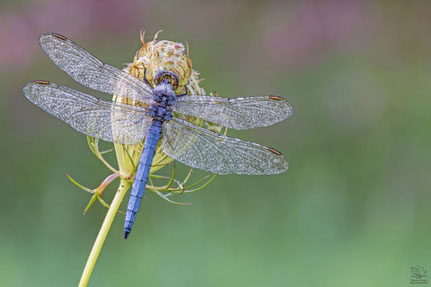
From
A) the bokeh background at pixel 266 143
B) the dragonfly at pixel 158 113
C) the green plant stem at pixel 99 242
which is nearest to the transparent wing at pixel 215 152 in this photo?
the dragonfly at pixel 158 113

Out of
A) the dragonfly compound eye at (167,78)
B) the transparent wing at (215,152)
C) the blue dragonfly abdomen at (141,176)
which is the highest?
the dragonfly compound eye at (167,78)

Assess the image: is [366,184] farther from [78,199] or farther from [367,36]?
[78,199]

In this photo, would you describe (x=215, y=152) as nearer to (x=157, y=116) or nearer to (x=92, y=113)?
(x=157, y=116)

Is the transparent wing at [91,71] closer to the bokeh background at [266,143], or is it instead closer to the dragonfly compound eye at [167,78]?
the dragonfly compound eye at [167,78]

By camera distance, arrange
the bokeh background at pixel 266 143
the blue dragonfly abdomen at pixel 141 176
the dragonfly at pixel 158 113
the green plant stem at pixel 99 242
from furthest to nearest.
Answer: the bokeh background at pixel 266 143 → the dragonfly at pixel 158 113 → the blue dragonfly abdomen at pixel 141 176 → the green plant stem at pixel 99 242

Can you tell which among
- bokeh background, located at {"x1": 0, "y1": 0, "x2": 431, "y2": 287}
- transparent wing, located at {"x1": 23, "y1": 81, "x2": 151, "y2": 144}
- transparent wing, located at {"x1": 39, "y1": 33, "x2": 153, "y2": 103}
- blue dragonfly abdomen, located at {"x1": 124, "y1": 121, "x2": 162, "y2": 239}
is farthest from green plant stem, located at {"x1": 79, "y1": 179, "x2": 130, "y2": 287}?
bokeh background, located at {"x1": 0, "y1": 0, "x2": 431, "y2": 287}

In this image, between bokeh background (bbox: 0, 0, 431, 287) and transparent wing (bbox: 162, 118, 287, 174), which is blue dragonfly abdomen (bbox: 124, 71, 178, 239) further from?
bokeh background (bbox: 0, 0, 431, 287)

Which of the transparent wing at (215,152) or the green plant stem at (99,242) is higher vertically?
the transparent wing at (215,152)
